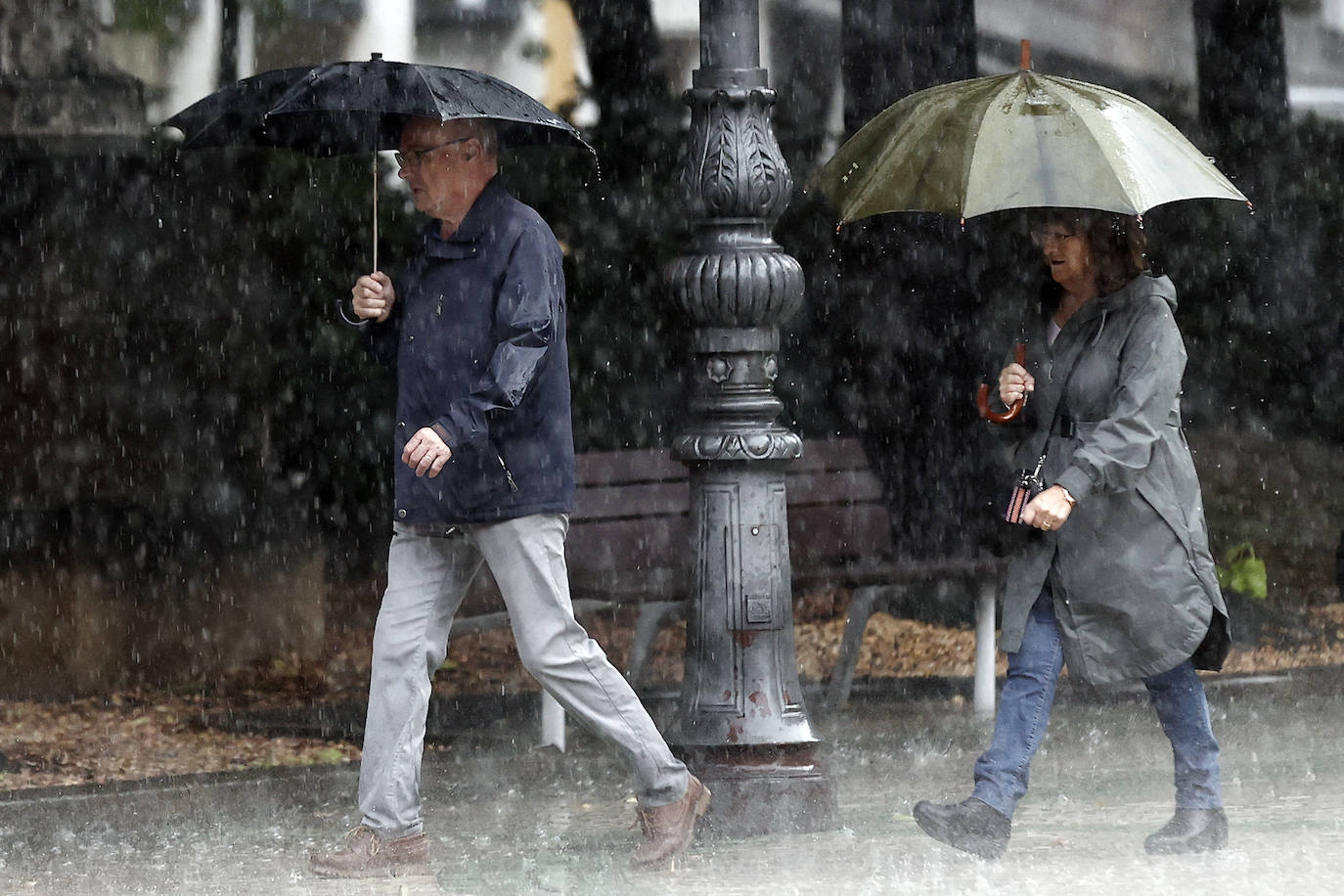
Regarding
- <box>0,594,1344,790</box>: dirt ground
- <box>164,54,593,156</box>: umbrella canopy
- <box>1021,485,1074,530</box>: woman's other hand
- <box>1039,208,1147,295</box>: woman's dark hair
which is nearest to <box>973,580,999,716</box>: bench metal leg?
<box>0,594,1344,790</box>: dirt ground

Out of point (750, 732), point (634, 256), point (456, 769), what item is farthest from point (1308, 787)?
point (634, 256)

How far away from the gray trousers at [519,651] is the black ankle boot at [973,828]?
72cm

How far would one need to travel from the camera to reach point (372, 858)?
5109 mm

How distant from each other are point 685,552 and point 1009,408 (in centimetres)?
176

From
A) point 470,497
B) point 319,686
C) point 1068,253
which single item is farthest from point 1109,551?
point 319,686

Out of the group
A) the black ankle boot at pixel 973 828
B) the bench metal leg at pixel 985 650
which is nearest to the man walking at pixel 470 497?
the black ankle boot at pixel 973 828

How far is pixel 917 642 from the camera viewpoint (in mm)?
8922

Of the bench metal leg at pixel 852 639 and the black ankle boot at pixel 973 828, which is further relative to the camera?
A: the bench metal leg at pixel 852 639

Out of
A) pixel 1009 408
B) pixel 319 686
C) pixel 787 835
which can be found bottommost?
pixel 319 686

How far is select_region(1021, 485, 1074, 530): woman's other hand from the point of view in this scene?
5066mm

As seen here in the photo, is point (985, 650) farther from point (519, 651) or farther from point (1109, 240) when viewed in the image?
point (519, 651)

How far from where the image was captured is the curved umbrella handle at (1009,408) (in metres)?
5.42

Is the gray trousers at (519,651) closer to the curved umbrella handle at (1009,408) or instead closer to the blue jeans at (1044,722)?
the blue jeans at (1044,722)

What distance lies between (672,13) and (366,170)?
5.02ft
